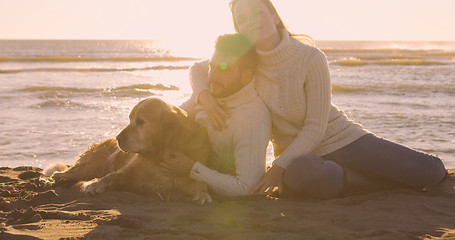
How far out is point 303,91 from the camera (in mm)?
4164

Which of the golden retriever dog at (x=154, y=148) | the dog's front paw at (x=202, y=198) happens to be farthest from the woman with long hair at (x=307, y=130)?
the dog's front paw at (x=202, y=198)

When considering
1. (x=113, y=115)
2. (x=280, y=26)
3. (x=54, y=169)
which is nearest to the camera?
(x=280, y=26)

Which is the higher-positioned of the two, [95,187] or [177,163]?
[177,163]

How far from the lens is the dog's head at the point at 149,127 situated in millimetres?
4094

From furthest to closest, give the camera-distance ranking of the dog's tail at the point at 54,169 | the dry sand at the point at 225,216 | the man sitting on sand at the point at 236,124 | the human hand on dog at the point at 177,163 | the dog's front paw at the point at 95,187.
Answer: the dog's tail at the point at 54,169
the dog's front paw at the point at 95,187
the human hand on dog at the point at 177,163
the man sitting on sand at the point at 236,124
the dry sand at the point at 225,216

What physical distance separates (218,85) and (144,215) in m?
1.26

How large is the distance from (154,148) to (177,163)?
25 centimetres

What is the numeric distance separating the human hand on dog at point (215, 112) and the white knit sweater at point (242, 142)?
1.8 inches

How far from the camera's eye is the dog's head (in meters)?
4.09

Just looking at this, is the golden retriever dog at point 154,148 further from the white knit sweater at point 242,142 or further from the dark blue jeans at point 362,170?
the dark blue jeans at point 362,170

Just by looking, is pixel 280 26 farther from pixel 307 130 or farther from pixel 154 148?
pixel 154 148

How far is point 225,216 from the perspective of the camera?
3615mm

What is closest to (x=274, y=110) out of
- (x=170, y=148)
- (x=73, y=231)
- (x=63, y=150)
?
(x=170, y=148)

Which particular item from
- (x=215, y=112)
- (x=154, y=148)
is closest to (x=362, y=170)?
(x=215, y=112)
